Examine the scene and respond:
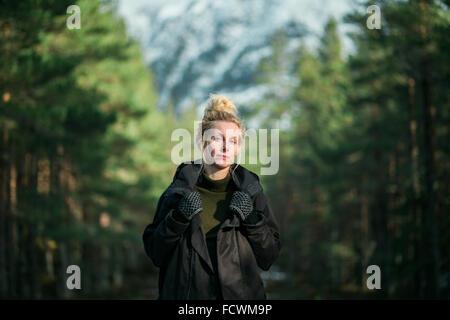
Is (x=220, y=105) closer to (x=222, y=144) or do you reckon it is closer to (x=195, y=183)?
(x=222, y=144)

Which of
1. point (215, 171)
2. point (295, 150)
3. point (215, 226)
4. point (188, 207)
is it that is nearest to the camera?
point (188, 207)

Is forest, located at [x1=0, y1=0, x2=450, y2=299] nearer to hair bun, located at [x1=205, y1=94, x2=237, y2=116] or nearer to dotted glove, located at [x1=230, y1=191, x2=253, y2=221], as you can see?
hair bun, located at [x1=205, y1=94, x2=237, y2=116]

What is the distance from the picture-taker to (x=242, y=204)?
12.3ft

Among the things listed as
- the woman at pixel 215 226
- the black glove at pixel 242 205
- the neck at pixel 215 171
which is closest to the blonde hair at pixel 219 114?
the woman at pixel 215 226

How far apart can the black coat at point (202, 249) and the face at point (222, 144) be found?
15cm

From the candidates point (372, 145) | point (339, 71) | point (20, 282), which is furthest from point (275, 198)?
point (20, 282)

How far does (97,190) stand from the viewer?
2794 centimetres

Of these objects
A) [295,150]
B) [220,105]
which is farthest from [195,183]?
[295,150]

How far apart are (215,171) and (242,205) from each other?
41 centimetres

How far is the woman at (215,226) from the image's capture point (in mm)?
3734

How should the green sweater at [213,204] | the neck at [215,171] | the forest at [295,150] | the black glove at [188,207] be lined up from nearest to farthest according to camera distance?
the black glove at [188,207] < the green sweater at [213,204] < the neck at [215,171] < the forest at [295,150]

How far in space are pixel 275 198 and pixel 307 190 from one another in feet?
69.7

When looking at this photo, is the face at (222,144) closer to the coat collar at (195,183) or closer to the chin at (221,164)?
the chin at (221,164)

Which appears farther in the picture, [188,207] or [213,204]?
[213,204]
